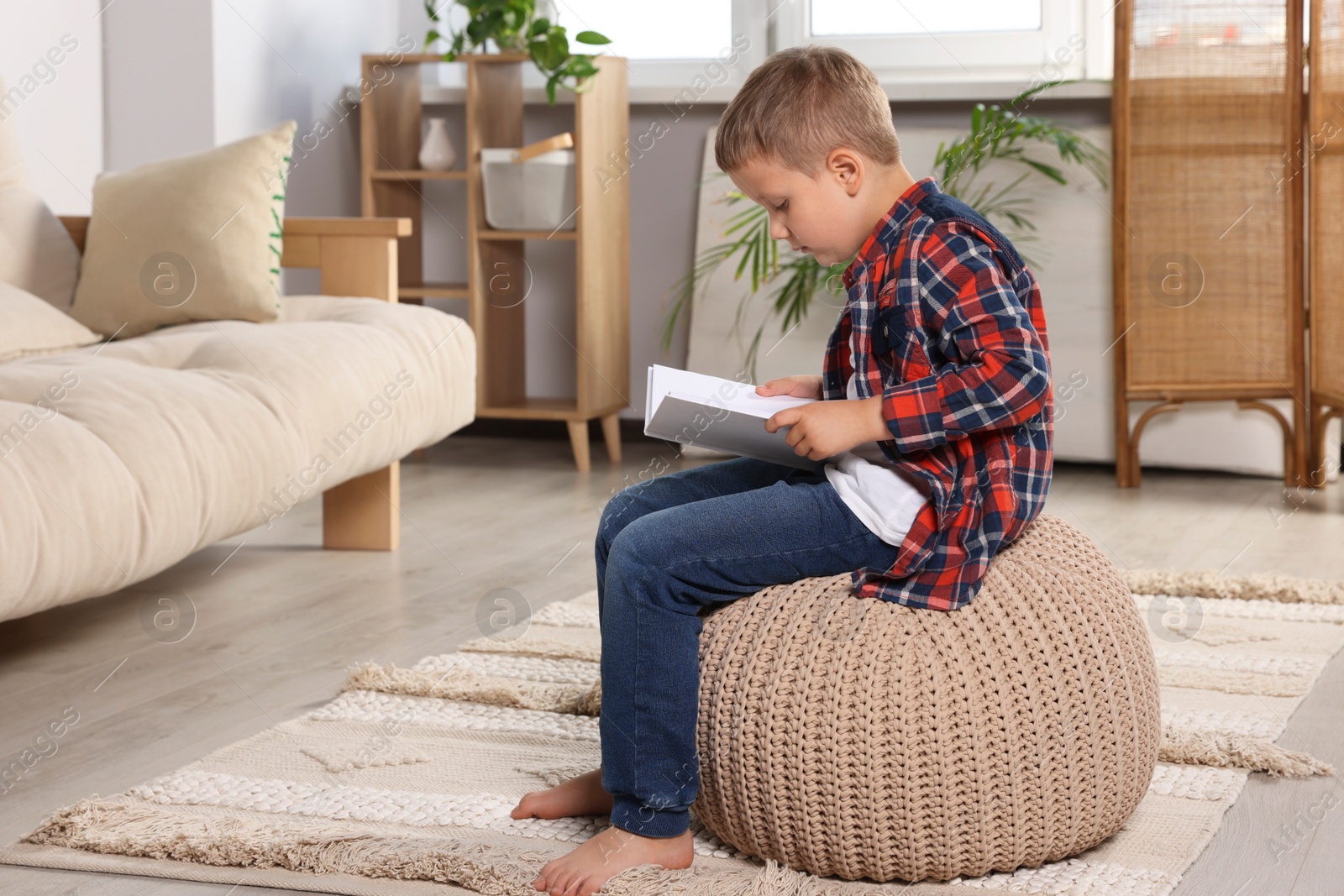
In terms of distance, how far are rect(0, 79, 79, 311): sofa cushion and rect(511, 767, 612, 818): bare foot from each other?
1522 mm

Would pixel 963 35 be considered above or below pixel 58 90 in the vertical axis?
above

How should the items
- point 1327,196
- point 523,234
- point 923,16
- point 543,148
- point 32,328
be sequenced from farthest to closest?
1. point 923,16
2. point 523,234
3. point 543,148
4. point 1327,196
5. point 32,328

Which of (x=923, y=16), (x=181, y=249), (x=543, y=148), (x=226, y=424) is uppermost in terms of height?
(x=923, y=16)

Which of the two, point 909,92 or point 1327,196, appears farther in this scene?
point 909,92

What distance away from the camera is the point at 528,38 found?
3.25m

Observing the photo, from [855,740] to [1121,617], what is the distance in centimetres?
27

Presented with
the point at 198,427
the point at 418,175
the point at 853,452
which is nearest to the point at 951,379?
the point at 853,452

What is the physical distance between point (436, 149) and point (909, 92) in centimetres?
114

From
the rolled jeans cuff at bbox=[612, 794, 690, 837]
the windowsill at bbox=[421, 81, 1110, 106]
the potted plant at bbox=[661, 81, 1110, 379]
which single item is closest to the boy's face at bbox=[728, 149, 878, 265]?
the rolled jeans cuff at bbox=[612, 794, 690, 837]

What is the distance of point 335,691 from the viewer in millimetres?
1676

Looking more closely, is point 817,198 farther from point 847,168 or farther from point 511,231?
point 511,231

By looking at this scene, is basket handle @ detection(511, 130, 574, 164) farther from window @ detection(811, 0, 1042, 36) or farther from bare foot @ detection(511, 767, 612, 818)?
bare foot @ detection(511, 767, 612, 818)

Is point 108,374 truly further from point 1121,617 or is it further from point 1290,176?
point 1290,176

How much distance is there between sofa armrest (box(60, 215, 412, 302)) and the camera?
2.49 m
